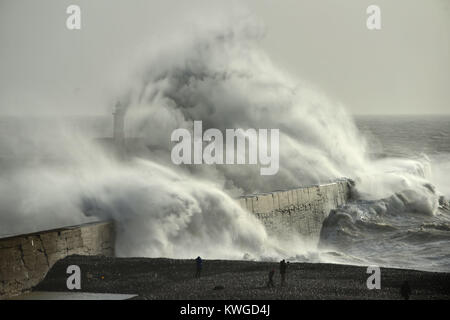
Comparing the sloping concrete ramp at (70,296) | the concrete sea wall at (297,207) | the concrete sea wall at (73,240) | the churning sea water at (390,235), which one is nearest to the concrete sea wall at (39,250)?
the concrete sea wall at (73,240)

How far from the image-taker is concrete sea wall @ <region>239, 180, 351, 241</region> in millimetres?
12016

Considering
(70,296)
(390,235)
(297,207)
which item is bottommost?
(390,235)

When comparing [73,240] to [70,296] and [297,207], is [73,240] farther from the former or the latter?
[297,207]

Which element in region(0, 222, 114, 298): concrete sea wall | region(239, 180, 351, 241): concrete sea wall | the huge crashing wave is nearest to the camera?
region(0, 222, 114, 298): concrete sea wall

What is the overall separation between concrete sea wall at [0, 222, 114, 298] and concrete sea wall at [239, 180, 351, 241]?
3.41 m

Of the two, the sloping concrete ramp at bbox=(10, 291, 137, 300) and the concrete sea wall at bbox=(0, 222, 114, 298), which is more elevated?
the concrete sea wall at bbox=(0, 222, 114, 298)

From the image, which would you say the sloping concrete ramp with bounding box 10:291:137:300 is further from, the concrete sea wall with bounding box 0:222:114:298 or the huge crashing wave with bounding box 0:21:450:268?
the huge crashing wave with bounding box 0:21:450:268

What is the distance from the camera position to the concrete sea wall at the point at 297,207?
39.4ft

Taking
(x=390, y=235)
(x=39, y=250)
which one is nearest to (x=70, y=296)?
(x=39, y=250)

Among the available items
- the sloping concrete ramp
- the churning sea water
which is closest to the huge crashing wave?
the churning sea water

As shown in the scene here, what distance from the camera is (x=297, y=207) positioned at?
533 inches

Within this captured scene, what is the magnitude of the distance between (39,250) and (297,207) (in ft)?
22.7

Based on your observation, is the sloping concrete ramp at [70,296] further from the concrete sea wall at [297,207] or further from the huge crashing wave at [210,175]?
the concrete sea wall at [297,207]
